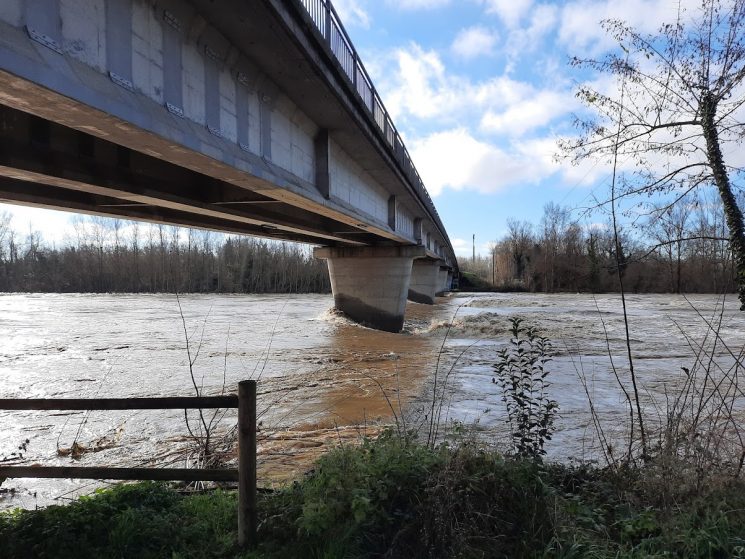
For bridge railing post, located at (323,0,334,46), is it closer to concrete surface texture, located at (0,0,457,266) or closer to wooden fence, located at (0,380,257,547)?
concrete surface texture, located at (0,0,457,266)

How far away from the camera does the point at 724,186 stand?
4.36m

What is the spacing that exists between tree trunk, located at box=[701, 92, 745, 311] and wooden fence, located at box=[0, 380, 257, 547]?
4421mm

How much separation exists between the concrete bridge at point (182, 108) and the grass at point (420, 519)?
10.9 ft

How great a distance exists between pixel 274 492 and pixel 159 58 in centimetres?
494

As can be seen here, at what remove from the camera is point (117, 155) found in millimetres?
7547

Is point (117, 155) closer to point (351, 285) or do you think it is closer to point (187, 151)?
point (187, 151)

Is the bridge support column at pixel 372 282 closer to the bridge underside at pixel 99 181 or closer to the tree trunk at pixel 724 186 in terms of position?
the bridge underside at pixel 99 181

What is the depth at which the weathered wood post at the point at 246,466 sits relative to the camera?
316 centimetres

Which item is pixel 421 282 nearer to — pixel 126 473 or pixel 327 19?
pixel 327 19

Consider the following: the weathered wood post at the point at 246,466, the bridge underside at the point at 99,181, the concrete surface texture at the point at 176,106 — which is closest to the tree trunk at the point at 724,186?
the weathered wood post at the point at 246,466

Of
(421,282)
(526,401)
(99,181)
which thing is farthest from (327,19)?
(421,282)

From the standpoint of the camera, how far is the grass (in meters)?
2.86

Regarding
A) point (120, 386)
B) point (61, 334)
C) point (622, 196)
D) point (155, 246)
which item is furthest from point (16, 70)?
point (155, 246)

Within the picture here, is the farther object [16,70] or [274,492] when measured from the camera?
[274,492]
